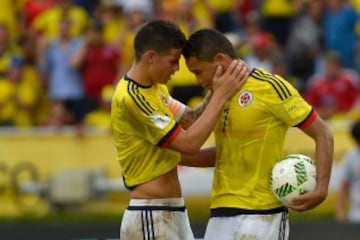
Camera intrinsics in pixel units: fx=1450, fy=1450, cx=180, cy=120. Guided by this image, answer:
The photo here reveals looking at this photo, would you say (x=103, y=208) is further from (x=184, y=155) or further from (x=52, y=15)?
(x=184, y=155)

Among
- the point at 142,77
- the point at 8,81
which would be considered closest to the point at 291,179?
the point at 142,77

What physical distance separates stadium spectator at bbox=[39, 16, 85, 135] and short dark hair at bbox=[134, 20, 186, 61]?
8582mm

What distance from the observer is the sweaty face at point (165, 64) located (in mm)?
8867

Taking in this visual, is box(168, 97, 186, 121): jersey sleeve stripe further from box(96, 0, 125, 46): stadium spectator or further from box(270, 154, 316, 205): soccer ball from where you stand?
box(96, 0, 125, 46): stadium spectator

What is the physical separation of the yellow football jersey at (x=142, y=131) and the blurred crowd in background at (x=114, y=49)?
25.7 feet

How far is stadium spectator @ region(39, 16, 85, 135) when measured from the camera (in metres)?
17.5

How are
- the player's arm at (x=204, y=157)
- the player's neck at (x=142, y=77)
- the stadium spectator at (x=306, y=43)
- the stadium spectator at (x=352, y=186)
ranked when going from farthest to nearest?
the stadium spectator at (x=306, y=43)
the stadium spectator at (x=352, y=186)
the player's arm at (x=204, y=157)
the player's neck at (x=142, y=77)

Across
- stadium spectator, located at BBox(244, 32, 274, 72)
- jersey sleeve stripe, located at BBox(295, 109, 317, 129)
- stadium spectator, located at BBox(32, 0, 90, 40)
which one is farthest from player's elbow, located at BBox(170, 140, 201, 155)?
stadium spectator, located at BBox(32, 0, 90, 40)

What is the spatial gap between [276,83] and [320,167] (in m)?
0.57

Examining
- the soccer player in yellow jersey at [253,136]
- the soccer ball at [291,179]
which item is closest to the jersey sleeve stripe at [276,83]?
the soccer player in yellow jersey at [253,136]

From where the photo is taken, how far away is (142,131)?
29.4 feet

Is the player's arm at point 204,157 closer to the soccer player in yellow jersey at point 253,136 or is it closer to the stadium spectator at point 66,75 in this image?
the soccer player in yellow jersey at point 253,136

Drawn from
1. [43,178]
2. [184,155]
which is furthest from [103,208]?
[184,155]

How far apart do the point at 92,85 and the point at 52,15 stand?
1.26 metres
